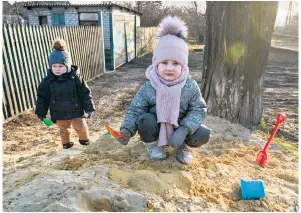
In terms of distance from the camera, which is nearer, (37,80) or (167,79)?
(167,79)

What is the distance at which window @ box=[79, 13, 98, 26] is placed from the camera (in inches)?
568

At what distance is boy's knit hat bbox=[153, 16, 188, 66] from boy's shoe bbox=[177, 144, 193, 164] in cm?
84

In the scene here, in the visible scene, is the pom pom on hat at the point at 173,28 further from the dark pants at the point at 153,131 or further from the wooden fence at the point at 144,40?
the wooden fence at the point at 144,40

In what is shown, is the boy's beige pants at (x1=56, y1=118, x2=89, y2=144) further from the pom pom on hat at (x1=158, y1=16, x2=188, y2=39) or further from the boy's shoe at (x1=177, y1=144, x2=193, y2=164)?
the pom pom on hat at (x1=158, y1=16, x2=188, y2=39)

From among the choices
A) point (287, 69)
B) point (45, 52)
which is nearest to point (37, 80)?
point (45, 52)

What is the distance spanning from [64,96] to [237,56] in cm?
251

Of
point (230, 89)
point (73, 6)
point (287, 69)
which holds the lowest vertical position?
point (287, 69)

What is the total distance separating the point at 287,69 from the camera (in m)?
12.5

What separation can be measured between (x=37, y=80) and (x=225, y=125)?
4.34 metres

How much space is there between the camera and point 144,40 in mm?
19250

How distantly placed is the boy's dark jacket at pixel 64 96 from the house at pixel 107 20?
9108 mm

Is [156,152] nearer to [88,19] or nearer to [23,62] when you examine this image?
[23,62]

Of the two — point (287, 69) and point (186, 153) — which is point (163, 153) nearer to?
point (186, 153)

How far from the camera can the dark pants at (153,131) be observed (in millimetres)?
2697
